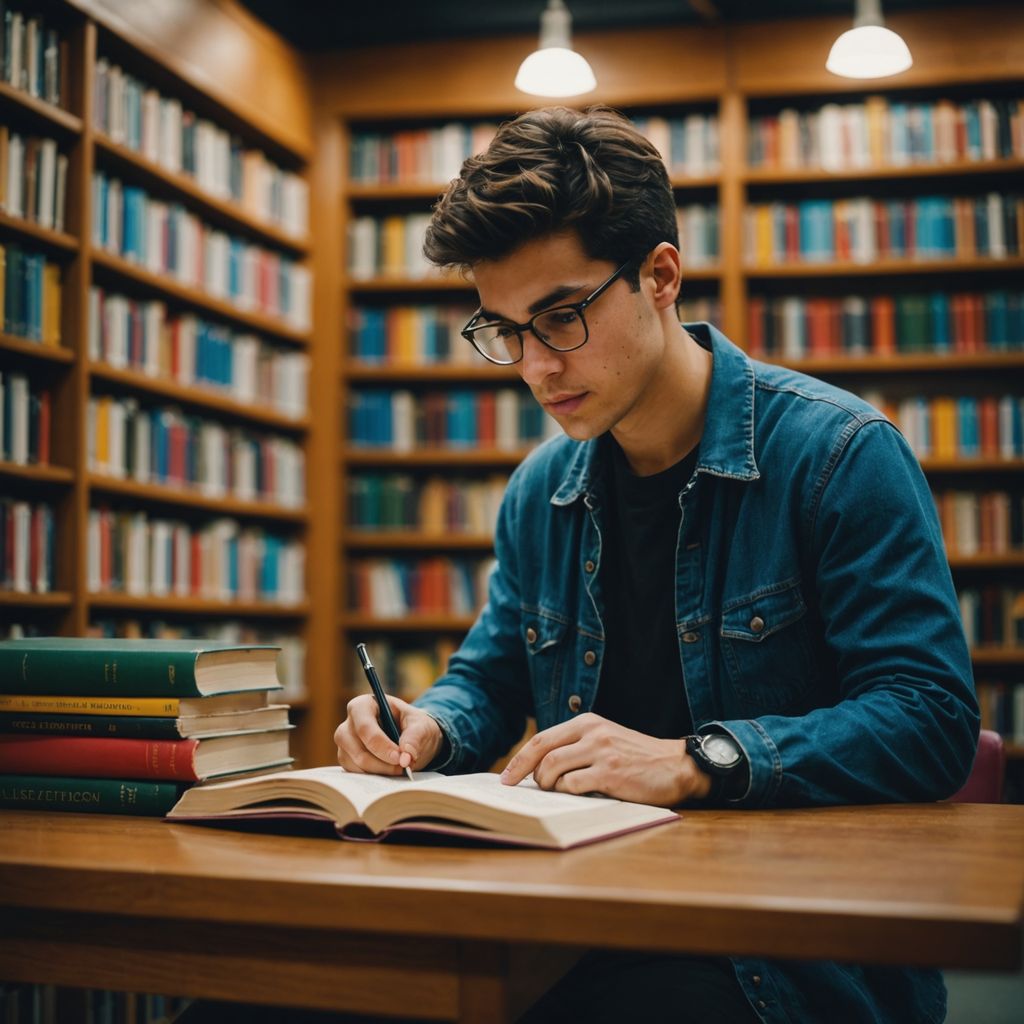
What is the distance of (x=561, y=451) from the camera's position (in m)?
1.81

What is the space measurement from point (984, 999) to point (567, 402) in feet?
5.30

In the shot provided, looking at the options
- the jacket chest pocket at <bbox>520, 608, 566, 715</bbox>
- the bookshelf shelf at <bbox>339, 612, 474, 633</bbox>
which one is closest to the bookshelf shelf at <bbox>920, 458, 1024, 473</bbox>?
the bookshelf shelf at <bbox>339, 612, 474, 633</bbox>

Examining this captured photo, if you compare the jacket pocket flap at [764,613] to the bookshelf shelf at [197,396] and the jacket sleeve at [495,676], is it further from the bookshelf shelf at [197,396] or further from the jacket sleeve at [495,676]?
the bookshelf shelf at [197,396]

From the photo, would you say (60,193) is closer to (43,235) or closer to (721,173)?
(43,235)

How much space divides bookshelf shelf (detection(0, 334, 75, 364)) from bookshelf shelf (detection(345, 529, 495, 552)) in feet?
5.42

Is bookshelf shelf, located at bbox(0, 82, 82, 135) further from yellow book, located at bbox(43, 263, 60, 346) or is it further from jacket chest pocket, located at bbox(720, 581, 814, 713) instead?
jacket chest pocket, located at bbox(720, 581, 814, 713)

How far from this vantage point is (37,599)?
10.6ft

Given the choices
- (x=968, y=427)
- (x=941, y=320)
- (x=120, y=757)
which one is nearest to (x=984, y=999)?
(x=120, y=757)

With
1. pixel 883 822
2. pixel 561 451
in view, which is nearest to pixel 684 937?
pixel 883 822

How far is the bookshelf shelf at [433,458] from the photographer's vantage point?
4758mm

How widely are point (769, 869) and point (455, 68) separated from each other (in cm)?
435

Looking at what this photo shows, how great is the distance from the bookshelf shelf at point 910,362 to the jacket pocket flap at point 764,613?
311 centimetres

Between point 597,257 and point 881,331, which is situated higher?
point 881,331

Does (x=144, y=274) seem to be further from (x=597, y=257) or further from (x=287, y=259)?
(x=597, y=257)
